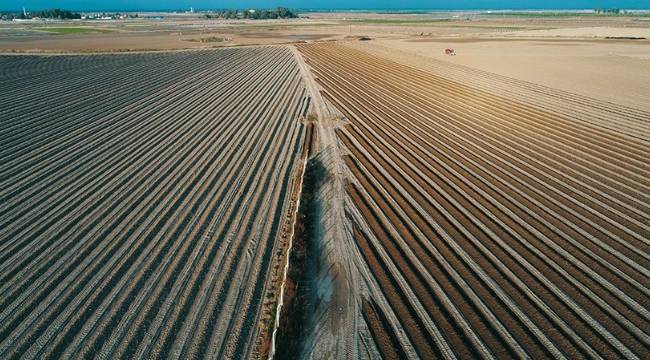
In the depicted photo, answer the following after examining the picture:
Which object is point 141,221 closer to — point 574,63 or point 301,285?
point 301,285

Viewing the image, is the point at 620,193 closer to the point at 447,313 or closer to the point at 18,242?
the point at 447,313

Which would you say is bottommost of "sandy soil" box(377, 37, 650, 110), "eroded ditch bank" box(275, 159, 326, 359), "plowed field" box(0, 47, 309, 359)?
"plowed field" box(0, 47, 309, 359)

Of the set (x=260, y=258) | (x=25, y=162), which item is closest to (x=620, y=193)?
(x=260, y=258)

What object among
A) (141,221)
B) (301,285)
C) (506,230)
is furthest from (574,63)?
(141,221)

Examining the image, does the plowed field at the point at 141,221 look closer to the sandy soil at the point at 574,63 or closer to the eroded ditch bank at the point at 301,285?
the eroded ditch bank at the point at 301,285

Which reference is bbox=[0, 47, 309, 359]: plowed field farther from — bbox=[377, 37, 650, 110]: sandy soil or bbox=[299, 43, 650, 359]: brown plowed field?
bbox=[377, 37, 650, 110]: sandy soil

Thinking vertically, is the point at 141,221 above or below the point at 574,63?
below

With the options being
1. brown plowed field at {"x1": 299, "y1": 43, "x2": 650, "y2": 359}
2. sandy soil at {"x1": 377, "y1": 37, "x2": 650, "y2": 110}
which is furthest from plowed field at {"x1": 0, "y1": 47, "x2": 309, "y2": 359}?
sandy soil at {"x1": 377, "y1": 37, "x2": 650, "y2": 110}

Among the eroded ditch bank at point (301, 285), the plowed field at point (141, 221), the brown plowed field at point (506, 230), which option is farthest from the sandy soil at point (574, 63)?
the eroded ditch bank at point (301, 285)
